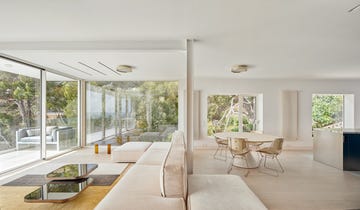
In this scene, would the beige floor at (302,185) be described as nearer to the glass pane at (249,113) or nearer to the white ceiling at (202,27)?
the glass pane at (249,113)

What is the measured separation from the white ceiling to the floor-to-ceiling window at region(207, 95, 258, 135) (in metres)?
2.80

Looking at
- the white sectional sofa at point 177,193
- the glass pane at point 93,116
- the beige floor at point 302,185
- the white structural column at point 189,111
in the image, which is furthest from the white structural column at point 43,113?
the white structural column at point 189,111

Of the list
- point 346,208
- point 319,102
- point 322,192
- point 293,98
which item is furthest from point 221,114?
point 346,208

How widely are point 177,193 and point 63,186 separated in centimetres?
186

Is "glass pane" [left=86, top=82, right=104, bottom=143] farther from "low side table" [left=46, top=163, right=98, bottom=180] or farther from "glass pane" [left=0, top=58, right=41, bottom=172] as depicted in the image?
"low side table" [left=46, top=163, right=98, bottom=180]

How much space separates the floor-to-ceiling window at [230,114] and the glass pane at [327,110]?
2.12m

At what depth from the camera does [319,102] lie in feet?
22.9

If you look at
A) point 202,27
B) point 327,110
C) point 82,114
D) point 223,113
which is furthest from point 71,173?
point 327,110

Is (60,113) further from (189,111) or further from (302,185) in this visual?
(302,185)

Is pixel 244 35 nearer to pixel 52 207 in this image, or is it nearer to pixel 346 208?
pixel 346 208

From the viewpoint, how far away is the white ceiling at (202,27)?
2170 mm

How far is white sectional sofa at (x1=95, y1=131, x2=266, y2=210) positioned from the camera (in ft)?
6.53

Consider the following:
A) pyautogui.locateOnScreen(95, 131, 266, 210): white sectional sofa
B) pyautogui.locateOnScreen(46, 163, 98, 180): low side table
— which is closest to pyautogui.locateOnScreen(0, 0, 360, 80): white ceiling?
pyautogui.locateOnScreen(95, 131, 266, 210): white sectional sofa

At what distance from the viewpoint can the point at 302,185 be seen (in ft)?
11.7
